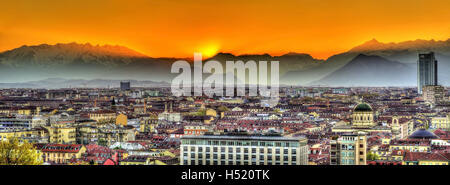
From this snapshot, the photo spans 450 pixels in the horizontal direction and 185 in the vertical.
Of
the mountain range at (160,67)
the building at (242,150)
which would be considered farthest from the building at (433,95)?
the building at (242,150)

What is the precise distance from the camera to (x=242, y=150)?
13250 millimetres

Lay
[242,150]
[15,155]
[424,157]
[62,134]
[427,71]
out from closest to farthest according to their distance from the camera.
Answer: [15,155] → [242,150] → [424,157] → [62,134] → [427,71]

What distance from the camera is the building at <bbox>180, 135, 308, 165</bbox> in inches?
516

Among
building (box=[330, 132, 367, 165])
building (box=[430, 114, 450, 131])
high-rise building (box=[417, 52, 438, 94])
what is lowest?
building (box=[430, 114, 450, 131])

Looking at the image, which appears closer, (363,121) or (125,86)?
(363,121)

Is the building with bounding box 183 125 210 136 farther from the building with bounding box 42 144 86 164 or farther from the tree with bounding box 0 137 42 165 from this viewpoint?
the tree with bounding box 0 137 42 165

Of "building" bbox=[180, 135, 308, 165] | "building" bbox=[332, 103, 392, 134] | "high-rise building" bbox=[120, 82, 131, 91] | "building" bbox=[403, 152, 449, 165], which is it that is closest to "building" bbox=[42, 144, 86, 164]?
"building" bbox=[180, 135, 308, 165]

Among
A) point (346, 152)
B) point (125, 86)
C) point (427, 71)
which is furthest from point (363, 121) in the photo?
point (125, 86)

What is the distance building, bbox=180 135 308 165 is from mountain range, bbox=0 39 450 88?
2942cm

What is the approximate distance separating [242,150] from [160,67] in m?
39.4

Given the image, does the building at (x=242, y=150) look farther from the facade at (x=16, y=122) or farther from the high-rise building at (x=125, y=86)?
the high-rise building at (x=125, y=86)

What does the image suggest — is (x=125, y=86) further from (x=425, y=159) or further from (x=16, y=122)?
(x=425, y=159)

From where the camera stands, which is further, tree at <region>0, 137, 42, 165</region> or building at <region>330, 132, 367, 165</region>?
building at <region>330, 132, 367, 165</region>

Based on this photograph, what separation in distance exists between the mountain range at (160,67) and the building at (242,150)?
29.4 m
